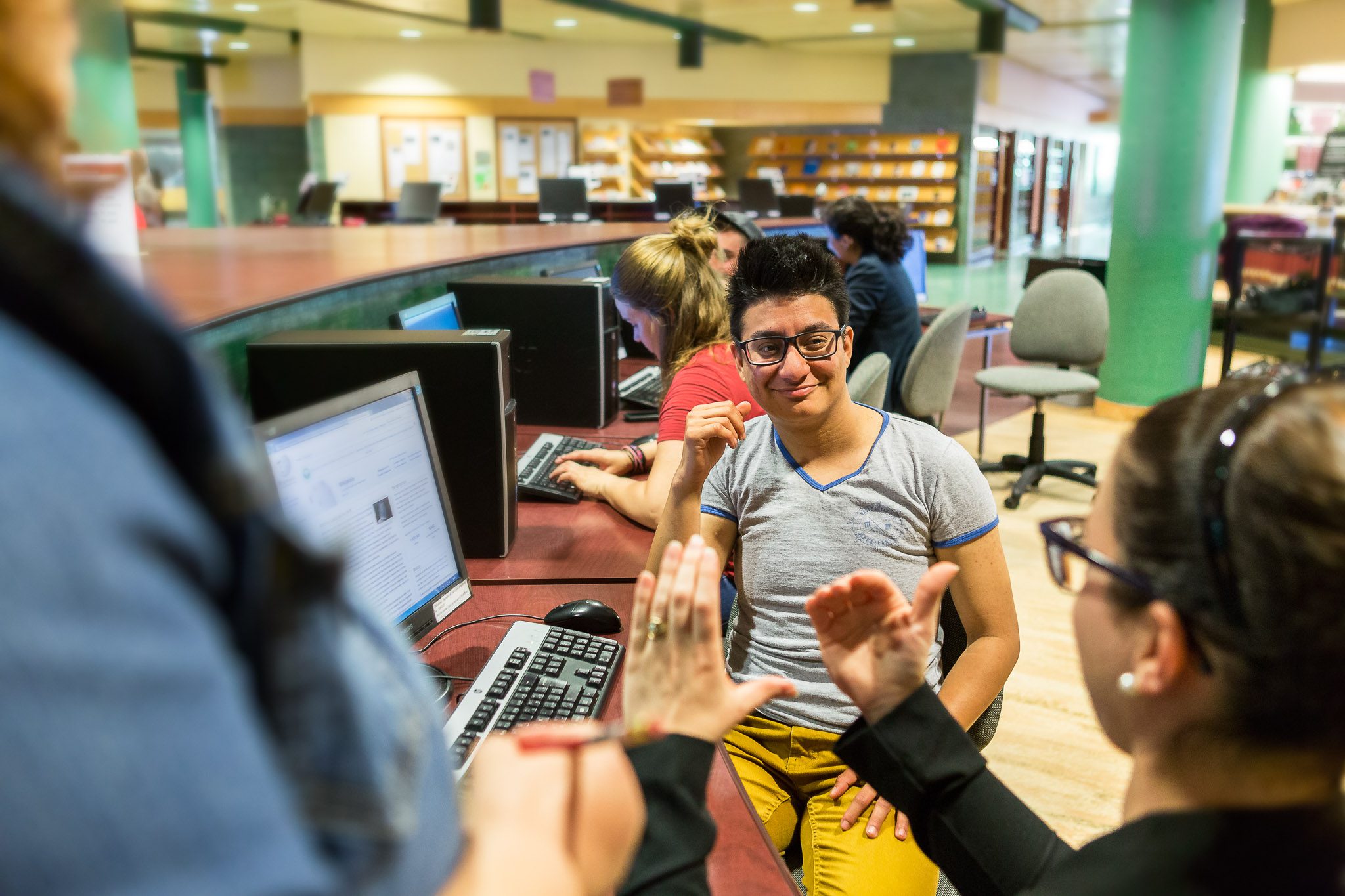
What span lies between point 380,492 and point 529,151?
12.9 m

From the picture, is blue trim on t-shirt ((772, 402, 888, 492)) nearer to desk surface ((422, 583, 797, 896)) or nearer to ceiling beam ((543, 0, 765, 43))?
desk surface ((422, 583, 797, 896))

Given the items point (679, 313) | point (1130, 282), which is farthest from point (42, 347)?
point (1130, 282)

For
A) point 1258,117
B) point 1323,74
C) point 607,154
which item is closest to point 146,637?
point 1258,117

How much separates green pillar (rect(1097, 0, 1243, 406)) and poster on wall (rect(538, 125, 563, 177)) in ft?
29.6

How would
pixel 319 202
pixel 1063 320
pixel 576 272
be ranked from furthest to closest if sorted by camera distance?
pixel 319 202, pixel 1063 320, pixel 576 272

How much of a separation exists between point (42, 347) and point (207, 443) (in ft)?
0.18

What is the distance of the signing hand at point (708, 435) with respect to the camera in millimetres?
1639

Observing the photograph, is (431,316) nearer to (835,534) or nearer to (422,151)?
(835,534)

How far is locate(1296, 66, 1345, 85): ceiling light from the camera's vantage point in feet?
28.9

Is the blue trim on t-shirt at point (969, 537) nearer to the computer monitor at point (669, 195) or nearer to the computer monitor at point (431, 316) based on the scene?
the computer monitor at point (431, 316)

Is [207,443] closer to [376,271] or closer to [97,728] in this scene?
[97,728]

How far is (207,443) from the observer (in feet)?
1.07

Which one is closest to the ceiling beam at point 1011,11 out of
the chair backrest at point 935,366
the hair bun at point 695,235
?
the chair backrest at point 935,366

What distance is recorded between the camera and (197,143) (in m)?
14.7
